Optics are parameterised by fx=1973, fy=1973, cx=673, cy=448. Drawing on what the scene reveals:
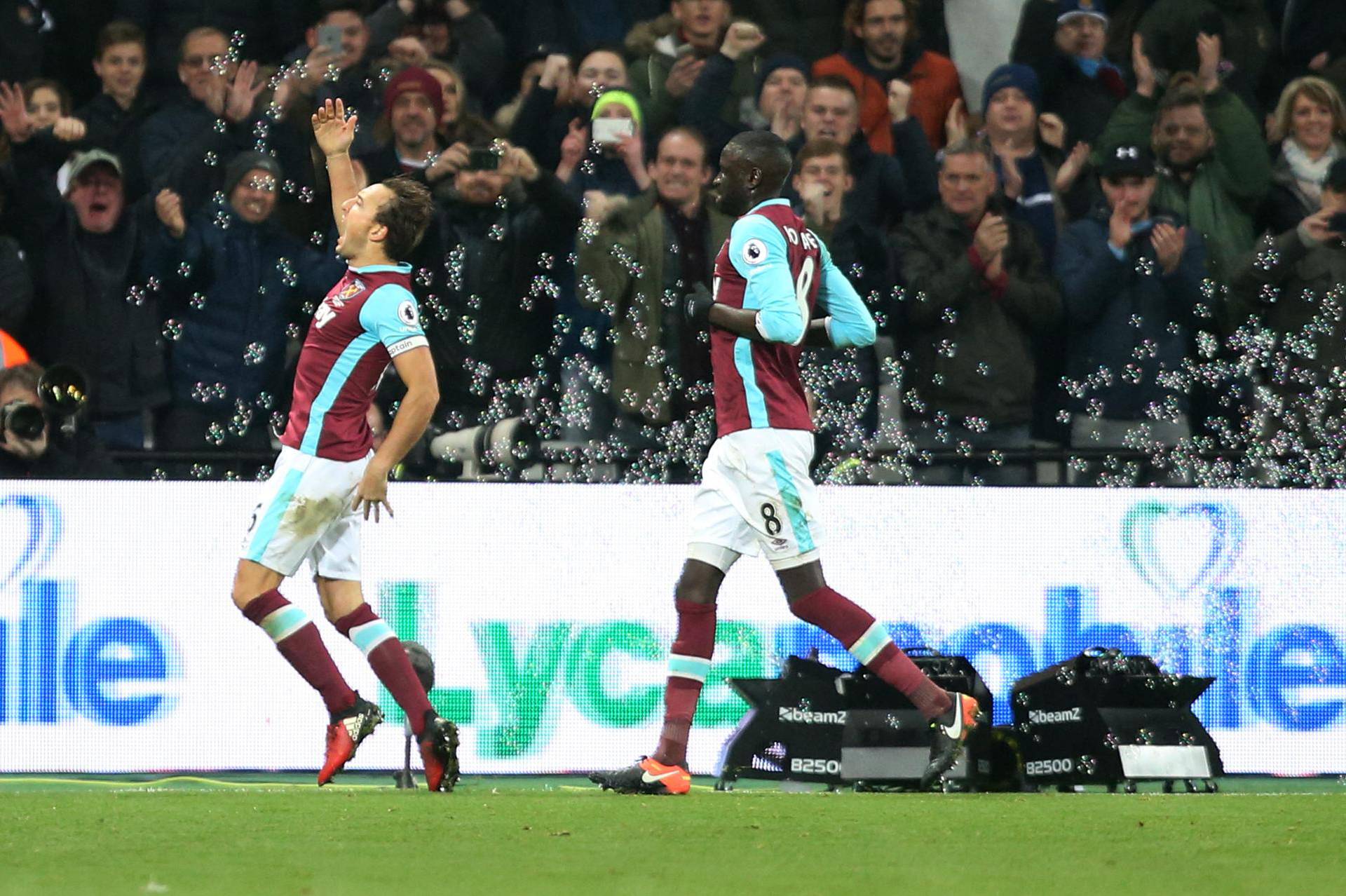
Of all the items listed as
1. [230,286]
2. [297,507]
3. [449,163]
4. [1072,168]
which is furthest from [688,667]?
[1072,168]

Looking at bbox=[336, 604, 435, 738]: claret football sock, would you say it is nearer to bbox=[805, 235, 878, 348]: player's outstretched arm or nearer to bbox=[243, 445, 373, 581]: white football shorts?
bbox=[243, 445, 373, 581]: white football shorts

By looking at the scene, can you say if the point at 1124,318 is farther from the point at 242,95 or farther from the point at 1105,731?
the point at 242,95

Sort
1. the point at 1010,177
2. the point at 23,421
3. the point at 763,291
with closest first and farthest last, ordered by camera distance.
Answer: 1. the point at 763,291
2. the point at 23,421
3. the point at 1010,177

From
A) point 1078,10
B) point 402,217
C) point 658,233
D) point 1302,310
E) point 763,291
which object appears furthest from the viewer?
point 1078,10

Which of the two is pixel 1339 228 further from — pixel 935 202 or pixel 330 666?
pixel 330 666

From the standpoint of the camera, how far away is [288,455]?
7.09 metres

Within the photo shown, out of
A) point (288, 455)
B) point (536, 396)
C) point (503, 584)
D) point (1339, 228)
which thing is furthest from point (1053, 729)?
point (1339, 228)

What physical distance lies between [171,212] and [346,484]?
486cm

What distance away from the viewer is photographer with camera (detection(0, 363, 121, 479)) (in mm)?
9617

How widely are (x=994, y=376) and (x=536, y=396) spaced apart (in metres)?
2.63

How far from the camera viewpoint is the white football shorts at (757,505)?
22.6 feet

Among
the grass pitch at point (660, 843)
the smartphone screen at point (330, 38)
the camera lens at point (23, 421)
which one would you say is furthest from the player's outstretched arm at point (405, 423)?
the smartphone screen at point (330, 38)

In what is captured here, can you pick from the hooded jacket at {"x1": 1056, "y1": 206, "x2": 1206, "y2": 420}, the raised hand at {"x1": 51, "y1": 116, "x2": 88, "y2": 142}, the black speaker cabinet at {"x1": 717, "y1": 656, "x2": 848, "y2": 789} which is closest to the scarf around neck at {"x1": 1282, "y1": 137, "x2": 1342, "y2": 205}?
the hooded jacket at {"x1": 1056, "y1": 206, "x2": 1206, "y2": 420}

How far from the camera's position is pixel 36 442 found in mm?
9664
